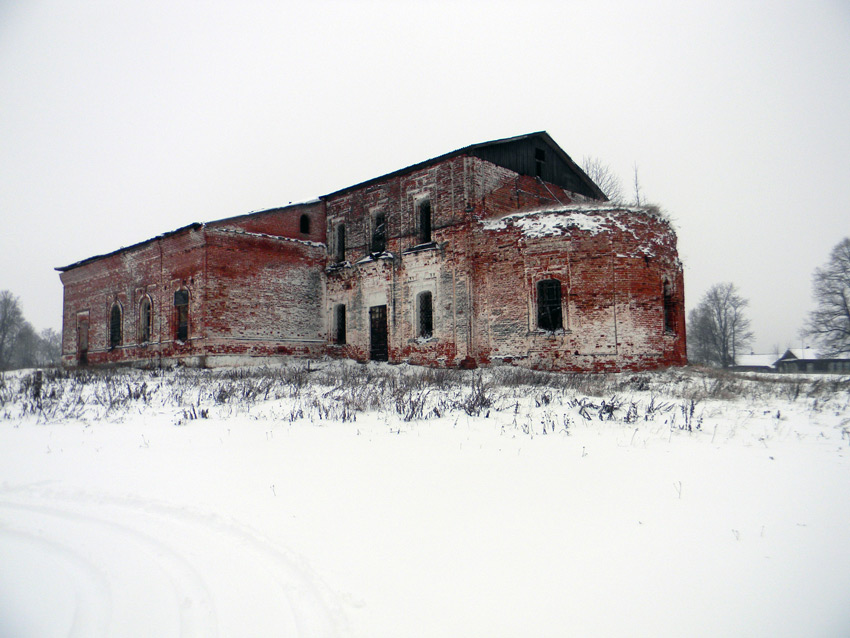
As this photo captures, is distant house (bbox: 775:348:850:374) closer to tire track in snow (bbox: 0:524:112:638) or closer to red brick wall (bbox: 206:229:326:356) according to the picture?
red brick wall (bbox: 206:229:326:356)

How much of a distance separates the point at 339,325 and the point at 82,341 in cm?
1484

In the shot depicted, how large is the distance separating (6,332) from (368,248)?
5206 centimetres

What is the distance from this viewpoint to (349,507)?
12.8 feet

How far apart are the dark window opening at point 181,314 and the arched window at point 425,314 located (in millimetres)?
9202

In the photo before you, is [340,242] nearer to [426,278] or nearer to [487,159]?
[426,278]

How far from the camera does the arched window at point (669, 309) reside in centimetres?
1602

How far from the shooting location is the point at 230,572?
3066 millimetres

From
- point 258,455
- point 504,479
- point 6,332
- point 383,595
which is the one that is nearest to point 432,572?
point 383,595

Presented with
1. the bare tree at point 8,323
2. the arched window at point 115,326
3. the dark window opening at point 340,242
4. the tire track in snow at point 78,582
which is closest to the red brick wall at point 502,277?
the dark window opening at point 340,242

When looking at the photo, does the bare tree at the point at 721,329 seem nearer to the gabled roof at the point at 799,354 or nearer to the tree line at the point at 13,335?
the gabled roof at the point at 799,354

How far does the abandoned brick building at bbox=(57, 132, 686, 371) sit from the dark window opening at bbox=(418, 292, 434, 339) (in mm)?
53

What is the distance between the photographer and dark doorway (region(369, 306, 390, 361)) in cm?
1959

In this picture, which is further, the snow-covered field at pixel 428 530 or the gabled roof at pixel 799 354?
the gabled roof at pixel 799 354

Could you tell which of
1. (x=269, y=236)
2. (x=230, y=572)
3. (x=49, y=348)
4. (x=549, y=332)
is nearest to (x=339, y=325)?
(x=269, y=236)
